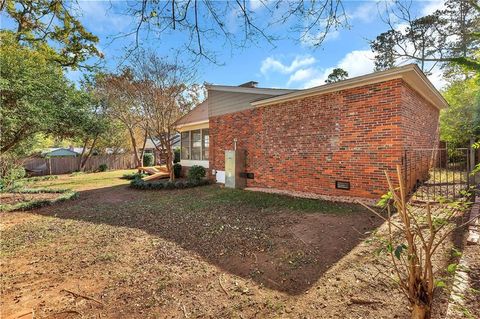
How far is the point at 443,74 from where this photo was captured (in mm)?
16047

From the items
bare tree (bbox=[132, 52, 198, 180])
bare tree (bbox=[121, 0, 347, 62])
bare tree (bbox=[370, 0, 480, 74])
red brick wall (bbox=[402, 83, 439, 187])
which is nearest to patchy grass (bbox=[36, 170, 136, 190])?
bare tree (bbox=[132, 52, 198, 180])

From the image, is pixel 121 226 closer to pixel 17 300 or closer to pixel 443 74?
pixel 17 300

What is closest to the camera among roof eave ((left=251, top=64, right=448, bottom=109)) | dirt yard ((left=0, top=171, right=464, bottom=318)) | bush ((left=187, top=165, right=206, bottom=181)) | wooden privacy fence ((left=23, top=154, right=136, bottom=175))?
dirt yard ((left=0, top=171, right=464, bottom=318))

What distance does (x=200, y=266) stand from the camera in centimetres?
344

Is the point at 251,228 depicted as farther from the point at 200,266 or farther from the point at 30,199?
the point at 30,199

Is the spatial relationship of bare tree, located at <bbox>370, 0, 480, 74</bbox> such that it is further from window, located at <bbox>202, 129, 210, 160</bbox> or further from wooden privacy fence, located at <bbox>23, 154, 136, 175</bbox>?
wooden privacy fence, located at <bbox>23, 154, 136, 175</bbox>

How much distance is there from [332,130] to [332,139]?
267mm

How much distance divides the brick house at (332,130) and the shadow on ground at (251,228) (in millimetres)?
964

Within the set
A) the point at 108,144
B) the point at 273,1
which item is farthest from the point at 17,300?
the point at 108,144

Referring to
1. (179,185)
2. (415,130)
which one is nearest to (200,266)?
(415,130)

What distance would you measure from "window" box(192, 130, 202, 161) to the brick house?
2.69 metres

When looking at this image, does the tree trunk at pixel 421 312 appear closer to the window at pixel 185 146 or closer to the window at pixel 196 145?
the window at pixel 196 145

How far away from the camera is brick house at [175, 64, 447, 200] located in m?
6.11

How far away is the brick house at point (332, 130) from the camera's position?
6113 mm
